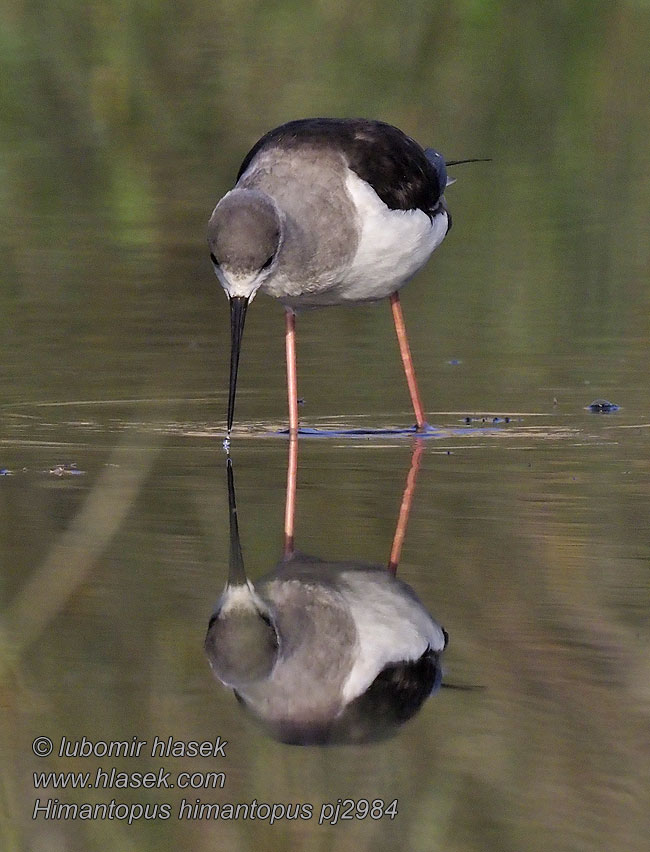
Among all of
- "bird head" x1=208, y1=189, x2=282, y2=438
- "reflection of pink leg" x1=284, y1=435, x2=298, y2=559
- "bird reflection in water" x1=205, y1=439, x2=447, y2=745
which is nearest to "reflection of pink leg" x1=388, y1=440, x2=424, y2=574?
"bird reflection in water" x1=205, y1=439, x2=447, y2=745

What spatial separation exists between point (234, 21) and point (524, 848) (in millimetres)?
18201

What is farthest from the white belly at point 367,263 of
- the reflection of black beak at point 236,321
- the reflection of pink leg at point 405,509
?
the reflection of pink leg at point 405,509

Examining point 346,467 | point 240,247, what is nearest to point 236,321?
point 240,247

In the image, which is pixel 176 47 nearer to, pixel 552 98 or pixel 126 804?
pixel 552 98

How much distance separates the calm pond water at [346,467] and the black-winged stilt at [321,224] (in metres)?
0.49

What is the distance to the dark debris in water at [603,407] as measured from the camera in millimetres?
7598

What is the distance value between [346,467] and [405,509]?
2.32ft

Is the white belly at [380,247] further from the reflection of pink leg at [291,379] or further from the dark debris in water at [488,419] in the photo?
the dark debris in water at [488,419]

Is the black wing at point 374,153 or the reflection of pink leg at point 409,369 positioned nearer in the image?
the reflection of pink leg at point 409,369

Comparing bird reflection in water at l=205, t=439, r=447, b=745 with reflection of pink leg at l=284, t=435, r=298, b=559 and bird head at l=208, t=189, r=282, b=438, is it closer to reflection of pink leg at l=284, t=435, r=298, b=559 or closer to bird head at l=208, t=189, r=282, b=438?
reflection of pink leg at l=284, t=435, r=298, b=559

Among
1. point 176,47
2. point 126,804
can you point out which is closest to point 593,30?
point 176,47

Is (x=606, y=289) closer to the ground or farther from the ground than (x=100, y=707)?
closer to the ground

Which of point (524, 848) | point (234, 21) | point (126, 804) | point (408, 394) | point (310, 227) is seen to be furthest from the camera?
point (234, 21)

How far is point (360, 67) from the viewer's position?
1723cm
